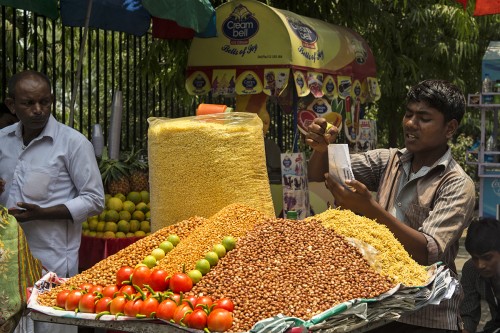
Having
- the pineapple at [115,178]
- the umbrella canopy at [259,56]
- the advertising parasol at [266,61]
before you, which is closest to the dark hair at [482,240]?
the advertising parasol at [266,61]

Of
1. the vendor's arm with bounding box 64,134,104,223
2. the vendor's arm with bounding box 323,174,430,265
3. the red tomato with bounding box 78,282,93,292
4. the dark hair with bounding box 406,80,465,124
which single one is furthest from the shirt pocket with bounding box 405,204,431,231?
the vendor's arm with bounding box 64,134,104,223

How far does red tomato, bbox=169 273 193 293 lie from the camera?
303cm

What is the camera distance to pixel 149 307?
9.55ft

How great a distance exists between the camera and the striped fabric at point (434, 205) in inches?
131

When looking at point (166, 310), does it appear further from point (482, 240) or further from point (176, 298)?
point (482, 240)

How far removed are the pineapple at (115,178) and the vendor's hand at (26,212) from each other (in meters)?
2.27

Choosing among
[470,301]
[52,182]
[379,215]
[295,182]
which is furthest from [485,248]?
[52,182]

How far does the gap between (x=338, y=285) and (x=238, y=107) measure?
4.88 m

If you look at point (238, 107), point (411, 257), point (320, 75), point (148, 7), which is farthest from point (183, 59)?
point (411, 257)

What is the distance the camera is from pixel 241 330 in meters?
2.79

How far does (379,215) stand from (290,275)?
481 mm

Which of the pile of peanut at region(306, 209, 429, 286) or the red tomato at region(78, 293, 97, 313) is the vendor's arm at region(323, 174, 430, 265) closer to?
the pile of peanut at region(306, 209, 429, 286)

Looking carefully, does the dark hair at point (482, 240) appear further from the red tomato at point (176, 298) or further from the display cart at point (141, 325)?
the red tomato at point (176, 298)

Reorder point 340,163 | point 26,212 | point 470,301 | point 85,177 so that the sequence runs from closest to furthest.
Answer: point 340,163
point 26,212
point 85,177
point 470,301
